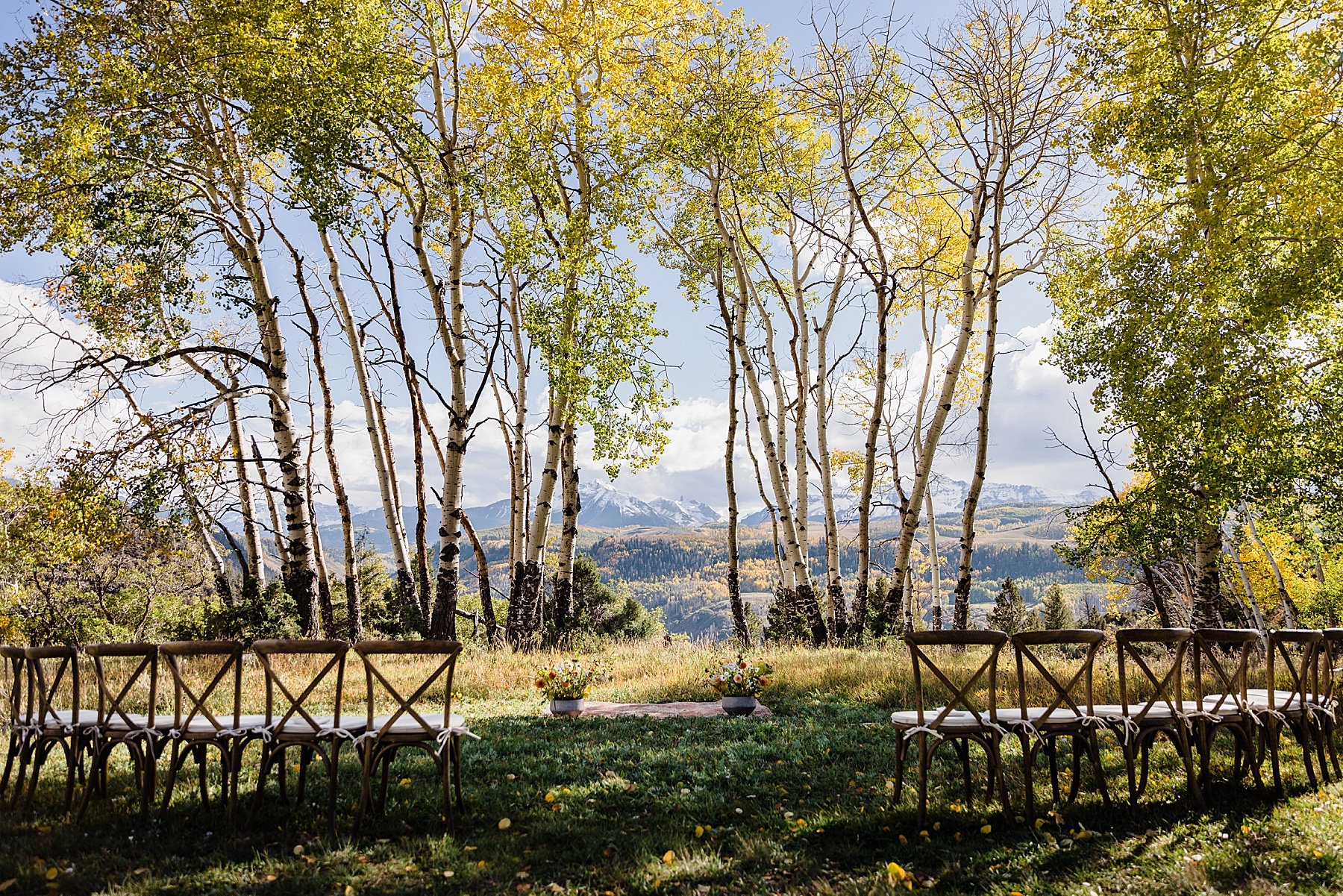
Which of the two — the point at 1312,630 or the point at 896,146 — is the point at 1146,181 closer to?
the point at 896,146

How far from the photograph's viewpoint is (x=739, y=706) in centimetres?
768

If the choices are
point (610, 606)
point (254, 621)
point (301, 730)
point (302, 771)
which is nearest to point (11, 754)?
point (302, 771)

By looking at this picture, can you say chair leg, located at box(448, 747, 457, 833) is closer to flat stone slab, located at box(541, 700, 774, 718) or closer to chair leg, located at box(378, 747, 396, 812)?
chair leg, located at box(378, 747, 396, 812)

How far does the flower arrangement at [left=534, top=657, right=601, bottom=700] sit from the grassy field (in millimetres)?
1946

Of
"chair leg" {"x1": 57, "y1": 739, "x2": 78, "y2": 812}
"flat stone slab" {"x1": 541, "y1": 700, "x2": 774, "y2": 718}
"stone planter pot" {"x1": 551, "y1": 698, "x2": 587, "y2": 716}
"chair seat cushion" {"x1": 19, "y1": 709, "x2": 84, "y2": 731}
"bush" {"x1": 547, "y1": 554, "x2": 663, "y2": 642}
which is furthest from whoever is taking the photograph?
"bush" {"x1": 547, "y1": 554, "x2": 663, "y2": 642}

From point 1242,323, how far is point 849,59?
6390 mm

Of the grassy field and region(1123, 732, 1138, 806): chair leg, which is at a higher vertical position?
region(1123, 732, 1138, 806): chair leg

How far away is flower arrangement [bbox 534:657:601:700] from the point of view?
7703 mm

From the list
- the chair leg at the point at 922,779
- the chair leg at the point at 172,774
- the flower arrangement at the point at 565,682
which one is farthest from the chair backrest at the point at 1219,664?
the chair leg at the point at 172,774

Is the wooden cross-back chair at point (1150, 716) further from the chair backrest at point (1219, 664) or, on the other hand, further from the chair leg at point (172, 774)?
the chair leg at point (172, 774)

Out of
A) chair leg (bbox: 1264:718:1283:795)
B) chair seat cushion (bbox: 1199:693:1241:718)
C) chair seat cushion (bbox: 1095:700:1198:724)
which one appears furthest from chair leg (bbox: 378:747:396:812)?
chair leg (bbox: 1264:718:1283:795)

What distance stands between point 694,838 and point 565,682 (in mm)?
4026

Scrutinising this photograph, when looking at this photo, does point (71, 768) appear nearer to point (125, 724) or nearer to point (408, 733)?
point (125, 724)

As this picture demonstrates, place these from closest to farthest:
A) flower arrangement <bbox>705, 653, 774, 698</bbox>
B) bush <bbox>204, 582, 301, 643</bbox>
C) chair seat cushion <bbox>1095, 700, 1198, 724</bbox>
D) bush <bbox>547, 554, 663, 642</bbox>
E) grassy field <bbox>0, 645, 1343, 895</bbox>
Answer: grassy field <bbox>0, 645, 1343, 895</bbox> → chair seat cushion <bbox>1095, 700, 1198, 724</bbox> → flower arrangement <bbox>705, 653, 774, 698</bbox> → bush <bbox>204, 582, 301, 643</bbox> → bush <bbox>547, 554, 663, 642</bbox>
